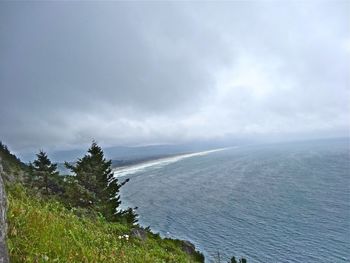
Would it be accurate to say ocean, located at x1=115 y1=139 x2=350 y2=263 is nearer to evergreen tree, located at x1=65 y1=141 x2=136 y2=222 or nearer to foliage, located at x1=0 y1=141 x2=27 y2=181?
evergreen tree, located at x1=65 y1=141 x2=136 y2=222

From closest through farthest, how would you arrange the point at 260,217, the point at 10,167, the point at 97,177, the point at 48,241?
the point at 48,241, the point at 97,177, the point at 10,167, the point at 260,217

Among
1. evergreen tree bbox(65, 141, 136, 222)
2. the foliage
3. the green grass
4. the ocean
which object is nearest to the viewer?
the green grass

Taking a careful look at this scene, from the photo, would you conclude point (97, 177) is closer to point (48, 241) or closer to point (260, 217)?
point (48, 241)

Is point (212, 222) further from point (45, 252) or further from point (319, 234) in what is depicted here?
point (45, 252)

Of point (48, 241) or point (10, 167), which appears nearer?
point (48, 241)

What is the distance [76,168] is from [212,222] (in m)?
35.1

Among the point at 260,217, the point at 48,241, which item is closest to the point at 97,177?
the point at 48,241

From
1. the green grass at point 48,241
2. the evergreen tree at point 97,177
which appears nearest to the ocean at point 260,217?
the evergreen tree at point 97,177

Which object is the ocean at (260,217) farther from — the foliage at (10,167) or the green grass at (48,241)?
the green grass at (48,241)

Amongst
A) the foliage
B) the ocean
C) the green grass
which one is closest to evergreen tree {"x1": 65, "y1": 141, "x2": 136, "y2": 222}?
the foliage

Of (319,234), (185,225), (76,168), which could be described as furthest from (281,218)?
(76,168)

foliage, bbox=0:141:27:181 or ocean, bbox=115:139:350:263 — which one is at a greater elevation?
foliage, bbox=0:141:27:181

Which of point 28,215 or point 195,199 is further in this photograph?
point 195,199

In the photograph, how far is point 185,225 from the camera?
Result: 59.9m
